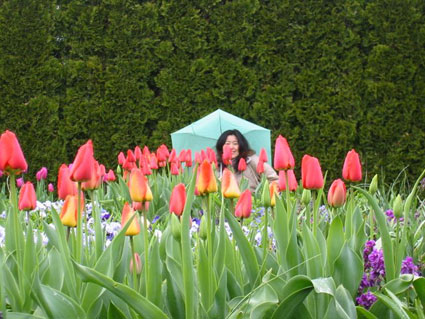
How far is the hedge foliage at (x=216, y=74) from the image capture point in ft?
22.6

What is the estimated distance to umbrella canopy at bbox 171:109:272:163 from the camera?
5.78 m

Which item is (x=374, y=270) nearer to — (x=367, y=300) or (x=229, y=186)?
(x=367, y=300)

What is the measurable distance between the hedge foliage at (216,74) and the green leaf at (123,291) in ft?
18.5

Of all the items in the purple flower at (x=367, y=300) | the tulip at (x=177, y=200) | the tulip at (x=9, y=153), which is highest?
the tulip at (x=9, y=153)

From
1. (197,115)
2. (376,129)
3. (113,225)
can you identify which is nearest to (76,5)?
(197,115)

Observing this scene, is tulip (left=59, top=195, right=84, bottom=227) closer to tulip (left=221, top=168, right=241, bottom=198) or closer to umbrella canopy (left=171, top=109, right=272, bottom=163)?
tulip (left=221, top=168, right=241, bottom=198)

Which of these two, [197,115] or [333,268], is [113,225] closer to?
[333,268]

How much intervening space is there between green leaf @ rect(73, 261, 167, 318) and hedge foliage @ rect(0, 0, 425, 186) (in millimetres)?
5639

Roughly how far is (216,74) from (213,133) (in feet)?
4.12

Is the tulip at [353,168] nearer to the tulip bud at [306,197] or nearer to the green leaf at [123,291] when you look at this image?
the tulip bud at [306,197]

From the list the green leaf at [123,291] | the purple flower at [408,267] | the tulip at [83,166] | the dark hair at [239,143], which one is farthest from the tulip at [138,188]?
the dark hair at [239,143]

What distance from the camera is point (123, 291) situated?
4.34ft

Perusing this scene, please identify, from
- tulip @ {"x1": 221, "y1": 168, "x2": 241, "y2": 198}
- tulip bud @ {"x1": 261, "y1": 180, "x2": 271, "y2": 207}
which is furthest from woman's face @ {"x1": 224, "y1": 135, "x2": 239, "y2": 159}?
tulip @ {"x1": 221, "y1": 168, "x2": 241, "y2": 198}

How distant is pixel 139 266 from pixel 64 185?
326 mm
